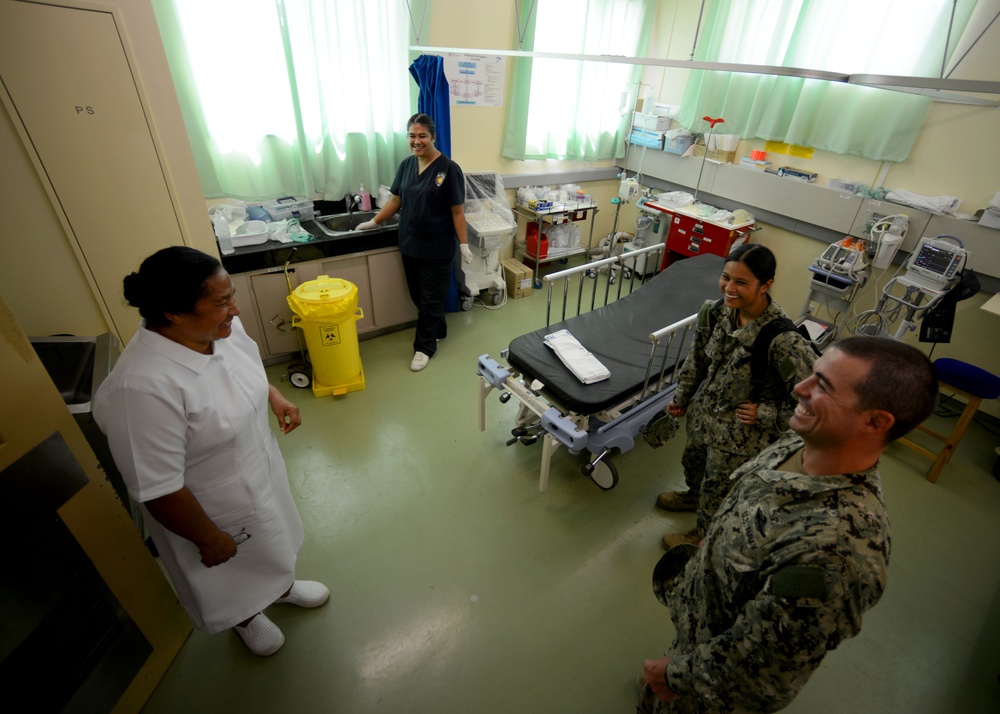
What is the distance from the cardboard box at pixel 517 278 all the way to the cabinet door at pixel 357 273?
140 centimetres

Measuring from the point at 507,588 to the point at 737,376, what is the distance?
1.29 m

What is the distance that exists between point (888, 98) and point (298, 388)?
4429 mm

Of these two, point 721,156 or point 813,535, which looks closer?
point 813,535

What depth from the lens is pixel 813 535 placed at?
0.91 metres

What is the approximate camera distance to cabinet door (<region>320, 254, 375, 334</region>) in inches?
127

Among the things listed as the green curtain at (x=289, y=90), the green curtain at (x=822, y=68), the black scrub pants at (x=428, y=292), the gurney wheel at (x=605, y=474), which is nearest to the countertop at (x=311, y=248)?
the black scrub pants at (x=428, y=292)

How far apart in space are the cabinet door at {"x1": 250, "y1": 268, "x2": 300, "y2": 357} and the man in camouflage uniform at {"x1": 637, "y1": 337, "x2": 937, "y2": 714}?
285 cm

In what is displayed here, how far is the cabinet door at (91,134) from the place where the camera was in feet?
5.94

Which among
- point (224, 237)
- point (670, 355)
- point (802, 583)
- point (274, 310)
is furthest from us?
point (274, 310)

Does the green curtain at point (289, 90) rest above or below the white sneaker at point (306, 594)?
above

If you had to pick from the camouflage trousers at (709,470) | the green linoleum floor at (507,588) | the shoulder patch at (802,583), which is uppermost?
the shoulder patch at (802,583)

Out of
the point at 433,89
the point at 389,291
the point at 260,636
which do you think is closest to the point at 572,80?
the point at 433,89

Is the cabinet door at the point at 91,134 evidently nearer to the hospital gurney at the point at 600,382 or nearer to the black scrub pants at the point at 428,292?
the black scrub pants at the point at 428,292

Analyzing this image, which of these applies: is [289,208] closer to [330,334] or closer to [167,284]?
[330,334]
